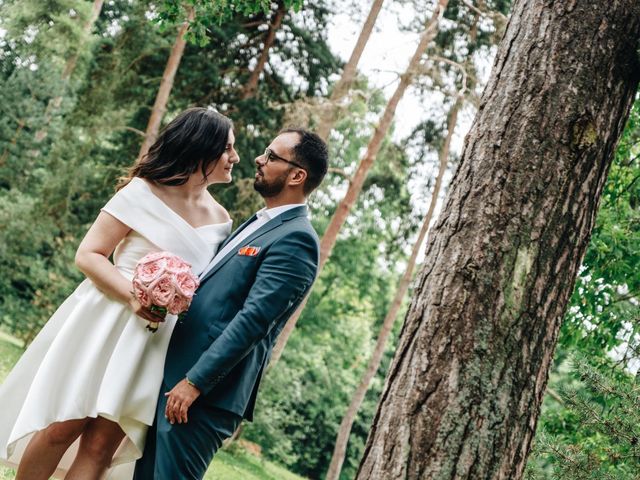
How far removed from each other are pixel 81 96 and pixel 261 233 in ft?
57.7

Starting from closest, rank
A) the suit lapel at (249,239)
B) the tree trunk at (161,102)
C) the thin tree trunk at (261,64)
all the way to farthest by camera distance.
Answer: the suit lapel at (249,239) → the tree trunk at (161,102) → the thin tree trunk at (261,64)

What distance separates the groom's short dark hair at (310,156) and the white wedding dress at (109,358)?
0.58 metres

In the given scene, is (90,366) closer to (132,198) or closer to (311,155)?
(132,198)

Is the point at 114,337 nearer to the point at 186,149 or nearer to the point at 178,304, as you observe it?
the point at 178,304

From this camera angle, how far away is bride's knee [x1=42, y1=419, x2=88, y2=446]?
3211 mm

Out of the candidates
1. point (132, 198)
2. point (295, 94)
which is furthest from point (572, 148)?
point (295, 94)

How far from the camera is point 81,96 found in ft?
63.1

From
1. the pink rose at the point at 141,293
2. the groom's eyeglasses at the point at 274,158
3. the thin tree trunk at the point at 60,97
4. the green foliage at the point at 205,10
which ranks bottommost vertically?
the pink rose at the point at 141,293

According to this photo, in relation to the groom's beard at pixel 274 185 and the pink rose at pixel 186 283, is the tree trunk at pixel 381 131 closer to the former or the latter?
the groom's beard at pixel 274 185

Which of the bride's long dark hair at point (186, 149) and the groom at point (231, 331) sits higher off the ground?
the bride's long dark hair at point (186, 149)

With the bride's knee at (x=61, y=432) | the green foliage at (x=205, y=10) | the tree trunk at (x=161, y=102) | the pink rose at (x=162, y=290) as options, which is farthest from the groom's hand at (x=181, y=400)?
the tree trunk at (x=161, y=102)

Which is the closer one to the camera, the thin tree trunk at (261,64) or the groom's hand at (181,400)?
the groom's hand at (181,400)

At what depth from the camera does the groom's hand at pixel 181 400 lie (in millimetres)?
2916

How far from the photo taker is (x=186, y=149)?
11.3ft
